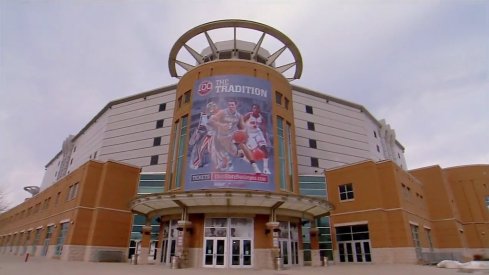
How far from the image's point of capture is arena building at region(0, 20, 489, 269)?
2297 cm

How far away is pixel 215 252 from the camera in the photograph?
22266mm

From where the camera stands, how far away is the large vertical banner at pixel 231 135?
24.7m

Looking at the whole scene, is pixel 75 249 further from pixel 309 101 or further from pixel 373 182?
pixel 309 101

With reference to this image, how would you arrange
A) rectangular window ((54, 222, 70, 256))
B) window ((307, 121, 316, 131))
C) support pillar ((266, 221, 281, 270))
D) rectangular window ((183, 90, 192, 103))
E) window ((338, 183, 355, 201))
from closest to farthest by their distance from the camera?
support pillar ((266, 221, 281, 270)) → rectangular window ((183, 90, 192, 103)) → rectangular window ((54, 222, 70, 256)) → window ((338, 183, 355, 201)) → window ((307, 121, 316, 131))

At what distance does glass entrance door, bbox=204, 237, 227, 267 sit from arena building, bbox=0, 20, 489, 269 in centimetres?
7

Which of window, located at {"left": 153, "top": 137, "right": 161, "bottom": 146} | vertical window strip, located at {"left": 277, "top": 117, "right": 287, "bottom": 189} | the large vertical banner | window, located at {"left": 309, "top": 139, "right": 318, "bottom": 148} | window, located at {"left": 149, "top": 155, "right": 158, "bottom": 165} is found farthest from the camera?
window, located at {"left": 309, "top": 139, "right": 318, "bottom": 148}

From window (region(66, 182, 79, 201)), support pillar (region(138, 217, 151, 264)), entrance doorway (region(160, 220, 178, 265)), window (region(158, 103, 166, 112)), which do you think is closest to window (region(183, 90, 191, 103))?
entrance doorway (region(160, 220, 178, 265))

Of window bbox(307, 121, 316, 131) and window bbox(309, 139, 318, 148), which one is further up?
window bbox(307, 121, 316, 131)

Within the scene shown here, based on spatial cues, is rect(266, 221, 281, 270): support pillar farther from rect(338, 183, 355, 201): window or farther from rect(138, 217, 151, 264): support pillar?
rect(338, 183, 355, 201): window

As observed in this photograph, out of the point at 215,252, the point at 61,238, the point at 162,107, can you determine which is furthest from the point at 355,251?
the point at 162,107

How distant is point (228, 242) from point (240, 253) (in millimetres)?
1161

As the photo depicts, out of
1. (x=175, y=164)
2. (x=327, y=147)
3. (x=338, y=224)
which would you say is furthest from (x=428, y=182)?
(x=175, y=164)

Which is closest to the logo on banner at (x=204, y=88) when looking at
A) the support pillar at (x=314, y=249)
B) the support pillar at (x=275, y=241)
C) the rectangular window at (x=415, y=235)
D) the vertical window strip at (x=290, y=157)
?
the vertical window strip at (x=290, y=157)

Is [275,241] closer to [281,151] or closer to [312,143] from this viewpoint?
[281,151]
